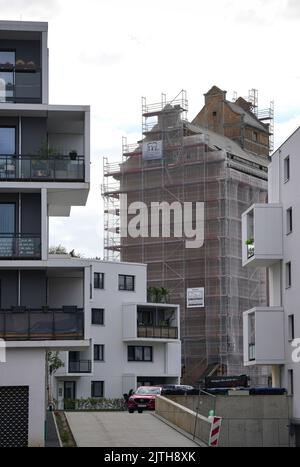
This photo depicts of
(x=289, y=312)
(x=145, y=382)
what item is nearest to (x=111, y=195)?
(x=145, y=382)

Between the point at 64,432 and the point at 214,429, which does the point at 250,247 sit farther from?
the point at 214,429

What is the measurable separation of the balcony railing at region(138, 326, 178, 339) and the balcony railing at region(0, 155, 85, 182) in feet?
121

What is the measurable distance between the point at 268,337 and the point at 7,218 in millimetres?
17371

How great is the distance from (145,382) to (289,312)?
90.8 feet

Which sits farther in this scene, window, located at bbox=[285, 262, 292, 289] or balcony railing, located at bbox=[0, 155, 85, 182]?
window, located at bbox=[285, 262, 292, 289]

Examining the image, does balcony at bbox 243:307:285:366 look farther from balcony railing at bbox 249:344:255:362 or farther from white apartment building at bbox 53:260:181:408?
white apartment building at bbox 53:260:181:408

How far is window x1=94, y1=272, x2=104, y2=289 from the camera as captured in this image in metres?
77.8

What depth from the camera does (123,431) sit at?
44.0 meters

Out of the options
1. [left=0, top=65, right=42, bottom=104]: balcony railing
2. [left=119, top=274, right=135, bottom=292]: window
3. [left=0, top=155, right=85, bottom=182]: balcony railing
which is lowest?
[left=119, top=274, right=135, bottom=292]: window

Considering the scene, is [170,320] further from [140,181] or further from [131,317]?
[140,181]

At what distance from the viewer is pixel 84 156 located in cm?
4228

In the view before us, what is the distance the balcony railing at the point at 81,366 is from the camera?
74062 millimetres

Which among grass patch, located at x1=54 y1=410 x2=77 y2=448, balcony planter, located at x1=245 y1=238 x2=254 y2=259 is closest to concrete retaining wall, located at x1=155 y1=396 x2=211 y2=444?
grass patch, located at x1=54 y1=410 x2=77 y2=448

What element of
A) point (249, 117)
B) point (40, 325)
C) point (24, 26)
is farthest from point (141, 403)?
point (249, 117)
